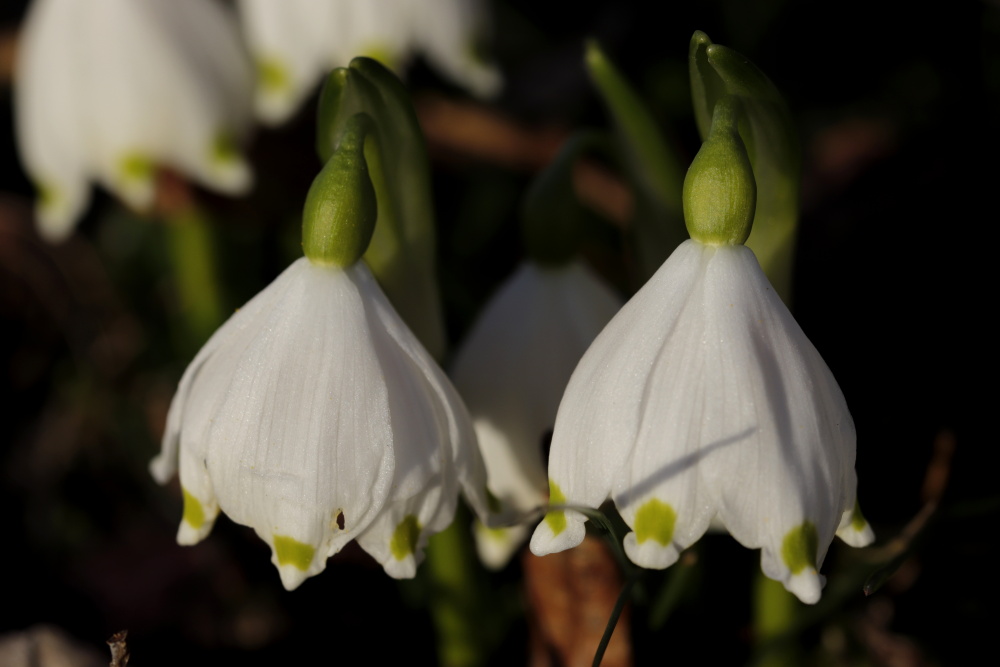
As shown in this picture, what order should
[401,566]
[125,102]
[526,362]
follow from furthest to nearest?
[125,102]
[526,362]
[401,566]

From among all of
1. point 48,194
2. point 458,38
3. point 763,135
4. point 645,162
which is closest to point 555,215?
point 645,162

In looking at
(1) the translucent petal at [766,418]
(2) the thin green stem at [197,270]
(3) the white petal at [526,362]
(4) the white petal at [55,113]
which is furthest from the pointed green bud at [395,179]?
(2) the thin green stem at [197,270]

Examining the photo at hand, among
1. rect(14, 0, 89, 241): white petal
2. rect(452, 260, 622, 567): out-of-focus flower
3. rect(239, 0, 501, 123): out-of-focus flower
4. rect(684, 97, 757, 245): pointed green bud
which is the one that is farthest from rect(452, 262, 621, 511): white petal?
rect(14, 0, 89, 241): white petal

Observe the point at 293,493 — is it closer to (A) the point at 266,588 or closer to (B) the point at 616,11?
(A) the point at 266,588

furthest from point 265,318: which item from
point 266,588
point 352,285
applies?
point 266,588

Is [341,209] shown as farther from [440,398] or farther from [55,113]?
[55,113]

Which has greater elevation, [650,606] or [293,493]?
[293,493]

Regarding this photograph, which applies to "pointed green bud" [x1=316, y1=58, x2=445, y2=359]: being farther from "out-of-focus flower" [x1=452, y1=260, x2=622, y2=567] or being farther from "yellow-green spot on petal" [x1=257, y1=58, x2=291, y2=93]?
"yellow-green spot on petal" [x1=257, y1=58, x2=291, y2=93]
